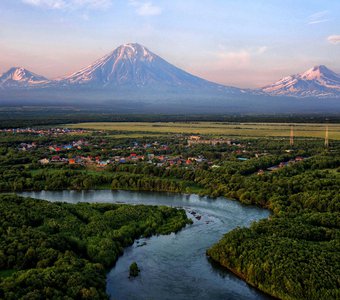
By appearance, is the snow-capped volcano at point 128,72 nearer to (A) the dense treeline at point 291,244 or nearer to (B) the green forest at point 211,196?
(B) the green forest at point 211,196

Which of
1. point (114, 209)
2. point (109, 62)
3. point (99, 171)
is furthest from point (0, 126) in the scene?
point (109, 62)

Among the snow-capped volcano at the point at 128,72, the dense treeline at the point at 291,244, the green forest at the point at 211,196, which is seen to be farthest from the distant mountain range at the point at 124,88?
the dense treeline at the point at 291,244

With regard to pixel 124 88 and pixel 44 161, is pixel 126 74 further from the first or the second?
pixel 44 161

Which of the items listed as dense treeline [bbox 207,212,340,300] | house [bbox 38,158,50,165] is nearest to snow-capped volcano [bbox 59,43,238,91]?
house [bbox 38,158,50,165]

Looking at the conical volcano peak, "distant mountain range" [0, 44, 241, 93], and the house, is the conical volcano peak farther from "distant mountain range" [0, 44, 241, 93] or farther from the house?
the house

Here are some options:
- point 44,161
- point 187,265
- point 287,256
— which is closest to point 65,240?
point 187,265
